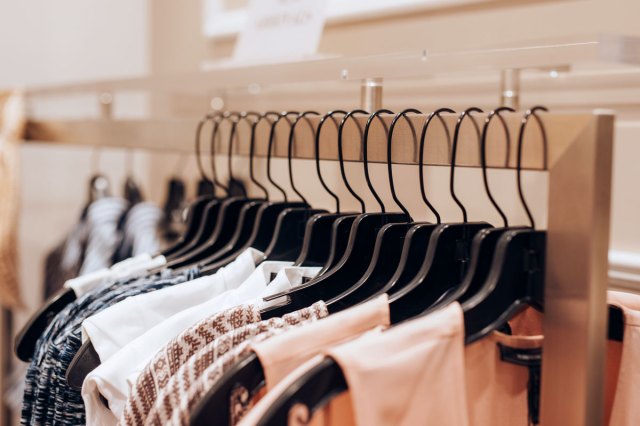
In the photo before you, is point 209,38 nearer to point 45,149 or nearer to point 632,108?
point 45,149

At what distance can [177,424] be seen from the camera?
53 centimetres

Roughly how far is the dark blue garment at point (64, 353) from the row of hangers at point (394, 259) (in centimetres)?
5

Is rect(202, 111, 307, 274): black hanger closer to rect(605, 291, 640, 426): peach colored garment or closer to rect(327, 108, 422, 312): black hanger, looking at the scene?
rect(327, 108, 422, 312): black hanger

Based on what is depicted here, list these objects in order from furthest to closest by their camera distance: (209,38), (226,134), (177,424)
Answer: (209,38) < (226,134) < (177,424)

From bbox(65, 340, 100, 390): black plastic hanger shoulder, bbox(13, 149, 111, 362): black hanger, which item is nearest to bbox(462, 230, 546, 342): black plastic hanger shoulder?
bbox(65, 340, 100, 390): black plastic hanger shoulder

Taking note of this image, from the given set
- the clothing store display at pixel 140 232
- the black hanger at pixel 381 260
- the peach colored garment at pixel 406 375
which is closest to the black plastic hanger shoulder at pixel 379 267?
the black hanger at pixel 381 260

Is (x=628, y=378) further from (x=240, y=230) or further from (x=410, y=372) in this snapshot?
(x=240, y=230)

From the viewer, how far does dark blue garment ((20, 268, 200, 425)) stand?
0.73 meters

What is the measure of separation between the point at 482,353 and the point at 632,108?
20.8 inches

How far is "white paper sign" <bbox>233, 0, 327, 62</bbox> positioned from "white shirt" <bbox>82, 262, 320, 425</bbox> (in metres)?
0.42

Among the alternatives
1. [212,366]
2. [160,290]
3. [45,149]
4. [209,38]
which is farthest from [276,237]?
[45,149]

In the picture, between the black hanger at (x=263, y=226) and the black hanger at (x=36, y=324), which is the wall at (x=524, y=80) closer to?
the black hanger at (x=263, y=226)

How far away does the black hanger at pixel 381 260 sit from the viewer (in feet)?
2.08

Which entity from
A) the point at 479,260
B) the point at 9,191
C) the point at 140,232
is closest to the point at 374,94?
the point at 479,260
